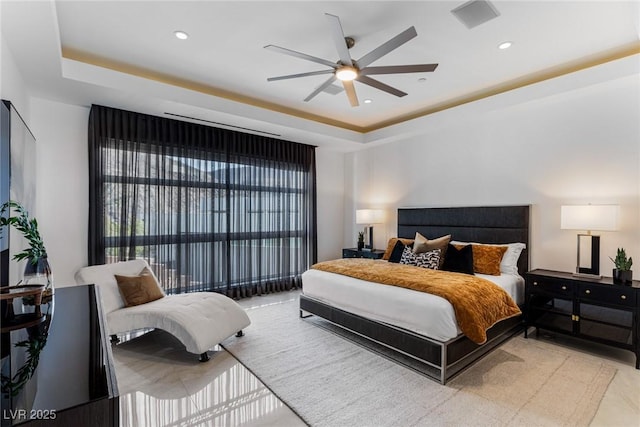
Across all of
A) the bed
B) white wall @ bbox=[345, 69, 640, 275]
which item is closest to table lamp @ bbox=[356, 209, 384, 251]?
white wall @ bbox=[345, 69, 640, 275]

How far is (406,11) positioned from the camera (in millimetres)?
2545

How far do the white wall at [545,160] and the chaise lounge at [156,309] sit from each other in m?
3.63

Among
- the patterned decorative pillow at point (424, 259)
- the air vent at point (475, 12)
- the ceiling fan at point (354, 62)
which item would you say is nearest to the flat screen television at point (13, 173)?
the ceiling fan at point (354, 62)

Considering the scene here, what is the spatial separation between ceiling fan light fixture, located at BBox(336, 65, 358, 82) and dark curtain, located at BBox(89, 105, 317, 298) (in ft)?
8.55

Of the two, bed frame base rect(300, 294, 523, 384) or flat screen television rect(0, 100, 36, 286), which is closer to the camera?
flat screen television rect(0, 100, 36, 286)

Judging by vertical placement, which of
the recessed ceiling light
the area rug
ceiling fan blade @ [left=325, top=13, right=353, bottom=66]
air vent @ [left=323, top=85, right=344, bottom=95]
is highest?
the recessed ceiling light

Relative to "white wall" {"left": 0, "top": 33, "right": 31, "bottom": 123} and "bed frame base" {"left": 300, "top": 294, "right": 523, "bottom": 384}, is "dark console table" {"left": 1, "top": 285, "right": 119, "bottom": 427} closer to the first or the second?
"white wall" {"left": 0, "top": 33, "right": 31, "bottom": 123}

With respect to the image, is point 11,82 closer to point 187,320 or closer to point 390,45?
point 187,320

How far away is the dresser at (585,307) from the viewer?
115 inches

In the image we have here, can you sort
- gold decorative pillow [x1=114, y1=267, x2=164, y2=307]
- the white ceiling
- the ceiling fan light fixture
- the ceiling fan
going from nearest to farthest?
the ceiling fan < the white ceiling < the ceiling fan light fixture < gold decorative pillow [x1=114, y1=267, x2=164, y2=307]

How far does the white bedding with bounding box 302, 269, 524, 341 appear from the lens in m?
2.67

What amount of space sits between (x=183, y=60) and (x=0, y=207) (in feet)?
7.06

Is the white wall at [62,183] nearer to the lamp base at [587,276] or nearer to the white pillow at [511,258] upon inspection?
the white pillow at [511,258]

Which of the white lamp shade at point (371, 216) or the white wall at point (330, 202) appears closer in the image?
the white lamp shade at point (371, 216)
